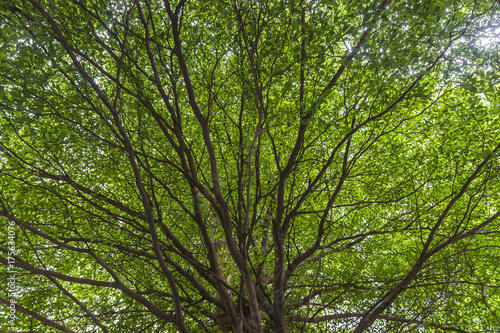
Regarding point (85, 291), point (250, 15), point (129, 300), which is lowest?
point (129, 300)

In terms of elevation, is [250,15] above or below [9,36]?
above

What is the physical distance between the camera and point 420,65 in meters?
4.86

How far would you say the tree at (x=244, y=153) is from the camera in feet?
12.7

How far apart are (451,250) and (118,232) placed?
8024mm

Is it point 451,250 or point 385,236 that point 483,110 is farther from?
point 385,236

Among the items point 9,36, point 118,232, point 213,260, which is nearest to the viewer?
point 9,36

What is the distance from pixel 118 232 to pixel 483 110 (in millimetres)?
8624

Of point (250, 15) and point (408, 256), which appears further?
point (408, 256)

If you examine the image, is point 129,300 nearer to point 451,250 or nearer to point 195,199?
point 195,199

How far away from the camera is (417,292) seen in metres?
7.86

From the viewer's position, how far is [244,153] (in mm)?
5828

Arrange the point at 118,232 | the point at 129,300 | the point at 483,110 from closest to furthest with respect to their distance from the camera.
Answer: the point at 483,110, the point at 118,232, the point at 129,300

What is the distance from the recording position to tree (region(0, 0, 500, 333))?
387 cm

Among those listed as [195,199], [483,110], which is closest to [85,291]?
[195,199]
